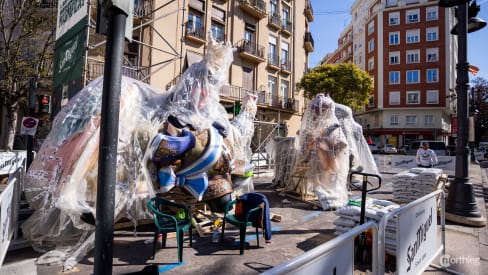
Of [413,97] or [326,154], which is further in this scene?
[413,97]

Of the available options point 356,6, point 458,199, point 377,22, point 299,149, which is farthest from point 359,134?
point 356,6

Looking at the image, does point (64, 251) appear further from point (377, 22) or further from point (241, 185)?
point (377, 22)

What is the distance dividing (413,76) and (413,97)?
2.67 meters

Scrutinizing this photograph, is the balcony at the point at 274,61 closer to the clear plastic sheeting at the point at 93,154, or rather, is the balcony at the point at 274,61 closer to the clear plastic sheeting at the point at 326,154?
the clear plastic sheeting at the point at 326,154

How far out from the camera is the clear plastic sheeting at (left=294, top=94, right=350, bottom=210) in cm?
678

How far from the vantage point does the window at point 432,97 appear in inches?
1348

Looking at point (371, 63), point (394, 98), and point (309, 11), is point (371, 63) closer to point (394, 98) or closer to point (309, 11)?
point (394, 98)

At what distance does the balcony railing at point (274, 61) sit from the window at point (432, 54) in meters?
23.9

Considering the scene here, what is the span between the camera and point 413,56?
35344 mm

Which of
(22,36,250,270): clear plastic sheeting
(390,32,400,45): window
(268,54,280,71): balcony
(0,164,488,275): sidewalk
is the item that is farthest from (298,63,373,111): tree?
(22,36,250,270): clear plastic sheeting

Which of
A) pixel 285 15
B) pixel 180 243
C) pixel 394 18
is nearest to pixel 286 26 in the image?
pixel 285 15

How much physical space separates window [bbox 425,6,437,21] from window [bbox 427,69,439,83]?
20.9ft

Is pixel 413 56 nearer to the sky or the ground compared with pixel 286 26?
nearer to the sky

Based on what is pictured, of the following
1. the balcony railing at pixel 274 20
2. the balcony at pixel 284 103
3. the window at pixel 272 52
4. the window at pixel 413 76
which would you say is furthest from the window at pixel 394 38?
the window at pixel 272 52
